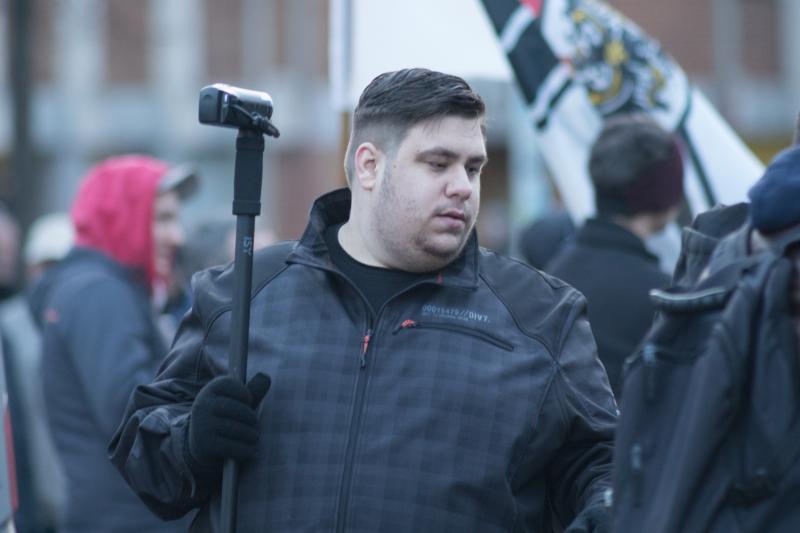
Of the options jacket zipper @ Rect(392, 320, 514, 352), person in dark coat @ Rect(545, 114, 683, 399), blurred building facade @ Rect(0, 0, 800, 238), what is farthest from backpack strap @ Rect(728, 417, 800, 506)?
blurred building facade @ Rect(0, 0, 800, 238)

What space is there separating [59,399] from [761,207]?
309 centimetres

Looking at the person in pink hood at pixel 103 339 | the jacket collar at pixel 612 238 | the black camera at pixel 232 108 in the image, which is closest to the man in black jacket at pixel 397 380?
the black camera at pixel 232 108

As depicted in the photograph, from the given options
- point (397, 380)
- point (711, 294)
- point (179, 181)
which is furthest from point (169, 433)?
point (179, 181)

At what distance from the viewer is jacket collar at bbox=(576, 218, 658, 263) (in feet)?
14.8

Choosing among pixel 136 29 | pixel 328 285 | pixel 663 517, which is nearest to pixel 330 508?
pixel 328 285

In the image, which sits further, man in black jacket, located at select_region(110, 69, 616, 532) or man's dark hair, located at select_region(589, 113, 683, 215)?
man's dark hair, located at select_region(589, 113, 683, 215)

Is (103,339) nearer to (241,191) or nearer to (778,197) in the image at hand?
(241,191)

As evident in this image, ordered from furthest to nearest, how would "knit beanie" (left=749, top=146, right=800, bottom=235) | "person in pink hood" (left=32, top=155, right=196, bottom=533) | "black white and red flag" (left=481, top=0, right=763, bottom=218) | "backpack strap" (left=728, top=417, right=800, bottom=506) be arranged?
"black white and red flag" (left=481, top=0, right=763, bottom=218)
"person in pink hood" (left=32, top=155, right=196, bottom=533)
"knit beanie" (left=749, top=146, right=800, bottom=235)
"backpack strap" (left=728, top=417, right=800, bottom=506)

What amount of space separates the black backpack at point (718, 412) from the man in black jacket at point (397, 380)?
544mm

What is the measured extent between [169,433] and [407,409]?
0.54m

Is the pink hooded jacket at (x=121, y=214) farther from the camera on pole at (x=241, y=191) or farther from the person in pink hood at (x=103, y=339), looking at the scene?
the camera on pole at (x=241, y=191)

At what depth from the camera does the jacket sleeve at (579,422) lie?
311 cm

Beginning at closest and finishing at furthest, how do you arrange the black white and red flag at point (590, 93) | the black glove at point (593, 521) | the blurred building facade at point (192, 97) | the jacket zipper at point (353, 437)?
the black glove at point (593, 521)
the jacket zipper at point (353, 437)
the black white and red flag at point (590, 93)
the blurred building facade at point (192, 97)

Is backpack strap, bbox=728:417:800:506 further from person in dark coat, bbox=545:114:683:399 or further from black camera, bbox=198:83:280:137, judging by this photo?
person in dark coat, bbox=545:114:683:399
